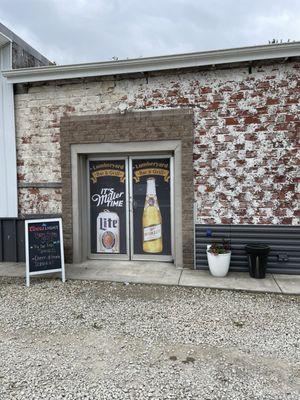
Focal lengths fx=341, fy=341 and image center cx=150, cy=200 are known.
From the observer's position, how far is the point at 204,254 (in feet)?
20.4

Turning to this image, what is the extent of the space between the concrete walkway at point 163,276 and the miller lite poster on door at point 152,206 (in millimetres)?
417

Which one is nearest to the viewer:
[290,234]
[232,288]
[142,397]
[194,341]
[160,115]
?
[142,397]

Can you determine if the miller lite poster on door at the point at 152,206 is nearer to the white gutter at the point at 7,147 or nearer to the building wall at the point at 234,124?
the building wall at the point at 234,124

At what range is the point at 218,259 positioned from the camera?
5.79m

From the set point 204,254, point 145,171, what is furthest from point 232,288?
point 145,171

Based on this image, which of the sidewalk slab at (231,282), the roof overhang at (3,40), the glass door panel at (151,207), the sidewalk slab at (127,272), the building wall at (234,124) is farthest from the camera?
the glass door panel at (151,207)

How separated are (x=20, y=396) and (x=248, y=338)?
2330 millimetres

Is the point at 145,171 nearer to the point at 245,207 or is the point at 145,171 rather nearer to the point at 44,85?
the point at 245,207

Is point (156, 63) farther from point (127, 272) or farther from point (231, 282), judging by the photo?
point (231, 282)

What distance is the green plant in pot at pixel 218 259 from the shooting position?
579cm

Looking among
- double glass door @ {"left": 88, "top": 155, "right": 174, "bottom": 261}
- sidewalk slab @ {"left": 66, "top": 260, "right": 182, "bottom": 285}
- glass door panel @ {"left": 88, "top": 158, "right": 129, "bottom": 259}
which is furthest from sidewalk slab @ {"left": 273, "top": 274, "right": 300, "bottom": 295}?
glass door panel @ {"left": 88, "top": 158, "right": 129, "bottom": 259}

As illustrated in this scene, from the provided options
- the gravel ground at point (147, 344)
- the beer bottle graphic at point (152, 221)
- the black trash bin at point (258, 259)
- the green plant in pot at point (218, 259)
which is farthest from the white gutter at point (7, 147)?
the black trash bin at point (258, 259)

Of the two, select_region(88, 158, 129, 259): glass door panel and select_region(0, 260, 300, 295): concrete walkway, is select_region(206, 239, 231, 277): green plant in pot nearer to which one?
select_region(0, 260, 300, 295): concrete walkway

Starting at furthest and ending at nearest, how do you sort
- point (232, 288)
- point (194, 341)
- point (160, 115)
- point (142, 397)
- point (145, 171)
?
1. point (145, 171)
2. point (160, 115)
3. point (232, 288)
4. point (194, 341)
5. point (142, 397)
